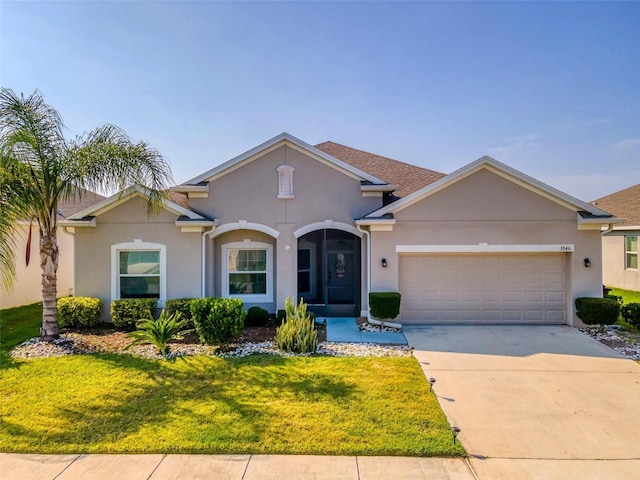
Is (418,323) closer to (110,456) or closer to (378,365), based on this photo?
(378,365)

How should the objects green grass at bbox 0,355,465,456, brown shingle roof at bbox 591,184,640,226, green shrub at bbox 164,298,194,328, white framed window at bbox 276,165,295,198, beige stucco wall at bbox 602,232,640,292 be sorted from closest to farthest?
green grass at bbox 0,355,465,456 < green shrub at bbox 164,298,194,328 < white framed window at bbox 276,165,295,198 < beige stucco wall at bbox 602,232,640,292 < brown shingle roof at bbox 591,184,640,226

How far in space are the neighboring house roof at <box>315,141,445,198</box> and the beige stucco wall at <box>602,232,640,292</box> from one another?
11992mm

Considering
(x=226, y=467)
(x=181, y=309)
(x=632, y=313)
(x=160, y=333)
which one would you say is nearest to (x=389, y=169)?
(x=632, y=313)

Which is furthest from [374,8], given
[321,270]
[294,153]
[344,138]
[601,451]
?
[601,451]

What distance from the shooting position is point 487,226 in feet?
38.9

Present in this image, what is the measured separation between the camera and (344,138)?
63.6 feet

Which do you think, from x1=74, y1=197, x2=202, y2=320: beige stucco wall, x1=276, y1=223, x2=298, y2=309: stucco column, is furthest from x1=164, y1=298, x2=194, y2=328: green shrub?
x1=276, y1=223, x2=298, y2=309: stucco column

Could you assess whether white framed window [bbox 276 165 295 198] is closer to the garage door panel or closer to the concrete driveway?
the concrete driveway

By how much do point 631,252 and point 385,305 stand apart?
54.2ft

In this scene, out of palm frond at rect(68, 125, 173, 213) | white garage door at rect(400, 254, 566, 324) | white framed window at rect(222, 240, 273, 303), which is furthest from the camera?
white framed window at rect(222, 240, 273, 303)

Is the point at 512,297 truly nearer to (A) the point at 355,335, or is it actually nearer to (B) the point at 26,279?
(A) the point at 355,335

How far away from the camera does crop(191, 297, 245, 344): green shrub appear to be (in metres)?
9.08

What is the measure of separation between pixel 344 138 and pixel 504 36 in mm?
8820

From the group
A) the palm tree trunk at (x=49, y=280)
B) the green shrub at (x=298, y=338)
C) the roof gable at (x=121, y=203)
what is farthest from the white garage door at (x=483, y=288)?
the palm tree trunk at (x=49, y=280)
